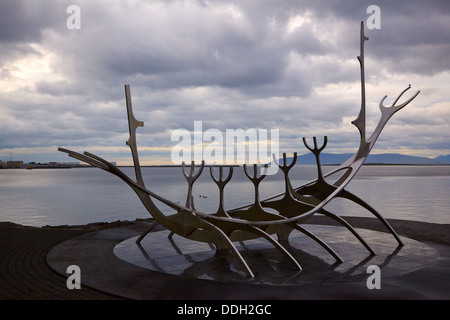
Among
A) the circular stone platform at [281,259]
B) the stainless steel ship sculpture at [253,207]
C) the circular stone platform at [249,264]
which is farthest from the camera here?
the stainless steel ship sculpture at [253,207]

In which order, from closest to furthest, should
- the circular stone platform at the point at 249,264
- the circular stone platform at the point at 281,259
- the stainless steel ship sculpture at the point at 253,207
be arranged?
the circular stone platform at the point at 249,264
the circular stone platform at the point at 281,259
the stainless steel ship sculpture at the point at 253,207

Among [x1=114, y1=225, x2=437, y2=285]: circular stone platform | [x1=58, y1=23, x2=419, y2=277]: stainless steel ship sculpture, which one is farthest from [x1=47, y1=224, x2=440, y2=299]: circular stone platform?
[x1=58, y1=23, x2=419, y2=277]: stainless steel ship sculpture

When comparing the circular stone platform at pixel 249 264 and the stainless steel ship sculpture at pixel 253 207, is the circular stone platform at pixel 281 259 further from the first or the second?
the stainless steel ship sculpture at pixel 253 207

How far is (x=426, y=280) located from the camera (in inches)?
318

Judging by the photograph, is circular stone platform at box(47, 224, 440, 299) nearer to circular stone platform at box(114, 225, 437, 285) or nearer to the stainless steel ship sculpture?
circular stone platform at box(114, 225, 437, 285)

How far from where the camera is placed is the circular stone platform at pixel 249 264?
24.3 feet

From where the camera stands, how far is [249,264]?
9836mm

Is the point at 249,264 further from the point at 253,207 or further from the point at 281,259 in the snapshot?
the point at 253,207

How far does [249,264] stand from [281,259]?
1028mm

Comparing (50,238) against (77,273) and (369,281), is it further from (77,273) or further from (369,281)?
(369,281)

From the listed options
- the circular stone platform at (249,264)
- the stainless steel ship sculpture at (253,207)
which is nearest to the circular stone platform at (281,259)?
the circular stone platform at (249,264)

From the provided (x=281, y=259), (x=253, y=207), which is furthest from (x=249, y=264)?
(x=253, y=207)

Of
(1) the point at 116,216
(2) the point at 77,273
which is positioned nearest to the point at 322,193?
(2) the point at 77,273

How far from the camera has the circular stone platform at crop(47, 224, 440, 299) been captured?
7398mm
